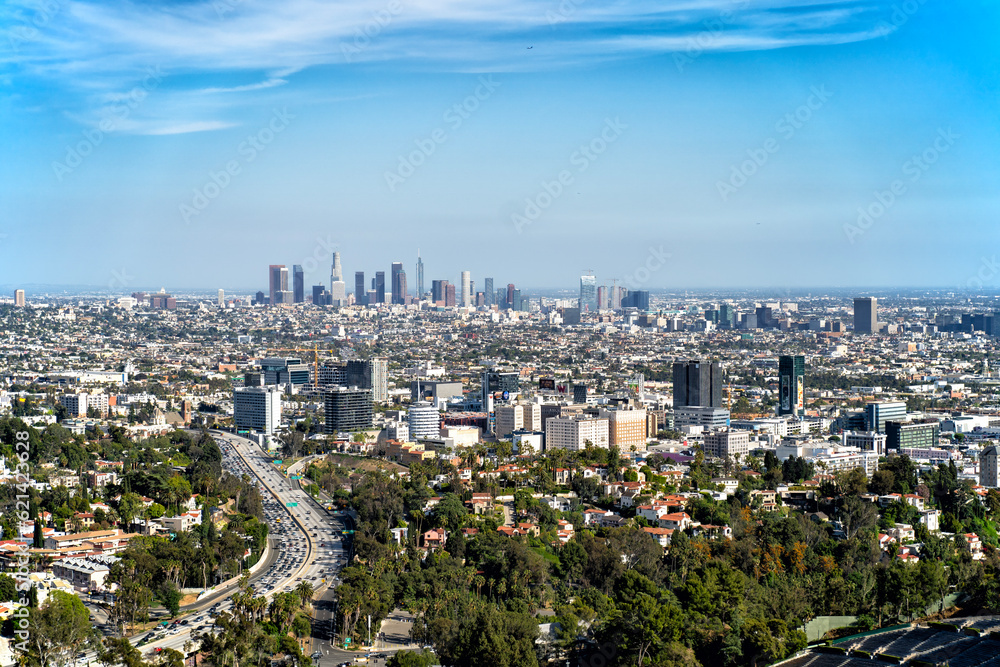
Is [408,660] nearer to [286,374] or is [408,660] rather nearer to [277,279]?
[286,374]

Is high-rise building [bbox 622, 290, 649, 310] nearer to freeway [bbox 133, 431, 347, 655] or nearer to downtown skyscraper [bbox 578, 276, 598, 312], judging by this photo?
downtown skyscraper [bbox 578, 276, 598, 312]

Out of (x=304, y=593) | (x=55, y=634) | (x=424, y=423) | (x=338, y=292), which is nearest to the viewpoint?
(x=55, y=634)

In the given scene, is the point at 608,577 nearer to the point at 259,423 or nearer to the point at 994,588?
the point at 994,588

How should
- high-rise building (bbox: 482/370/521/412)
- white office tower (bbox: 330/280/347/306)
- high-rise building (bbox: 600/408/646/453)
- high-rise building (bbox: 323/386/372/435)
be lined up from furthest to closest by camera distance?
white office tower (bbox: 330/280/347/306)
high-rise building (bbox: 482/370/521/412)
high-rise building (bbox: 323/386/372/435)
high-rise building (bbox: 600/408/646/453)

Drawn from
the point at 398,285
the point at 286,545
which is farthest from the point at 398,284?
the point at 286,545

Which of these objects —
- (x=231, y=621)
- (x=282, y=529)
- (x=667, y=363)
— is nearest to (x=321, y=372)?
(x=667, y=363)

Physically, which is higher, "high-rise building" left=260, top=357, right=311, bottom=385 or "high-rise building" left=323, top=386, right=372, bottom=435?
"high-rise building" left=260, top=357, right=311, bottom=385

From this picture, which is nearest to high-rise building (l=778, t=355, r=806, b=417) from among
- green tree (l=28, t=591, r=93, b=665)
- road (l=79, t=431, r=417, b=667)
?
road (l=79, t=431, r=417, b=667)
